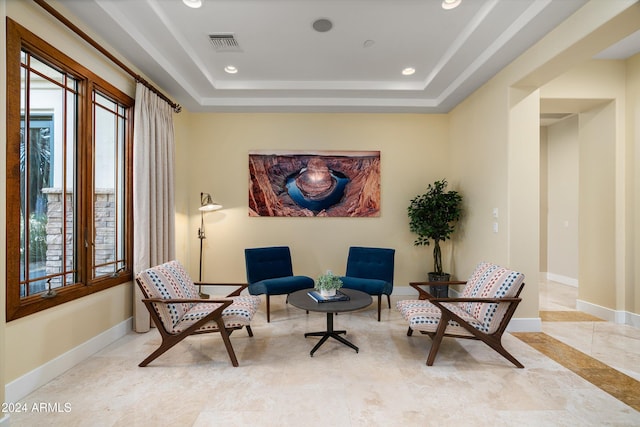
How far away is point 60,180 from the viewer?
276 cm

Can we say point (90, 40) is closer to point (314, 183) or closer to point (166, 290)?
point (166, 290)

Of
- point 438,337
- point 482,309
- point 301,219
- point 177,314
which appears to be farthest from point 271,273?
point 482,309

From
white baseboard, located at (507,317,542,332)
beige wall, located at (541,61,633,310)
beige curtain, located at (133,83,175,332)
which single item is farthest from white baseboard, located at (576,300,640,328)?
beige curtain, located at (133,83,175,332)

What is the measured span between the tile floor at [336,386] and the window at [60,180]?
82 cm

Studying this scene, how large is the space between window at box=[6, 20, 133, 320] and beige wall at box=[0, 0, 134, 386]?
0.29 feet

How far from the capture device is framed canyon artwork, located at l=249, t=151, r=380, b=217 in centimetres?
521

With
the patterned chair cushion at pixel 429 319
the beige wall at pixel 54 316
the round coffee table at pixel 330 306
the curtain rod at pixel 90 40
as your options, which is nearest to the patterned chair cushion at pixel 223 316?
the round coffee table at pixel 330 306

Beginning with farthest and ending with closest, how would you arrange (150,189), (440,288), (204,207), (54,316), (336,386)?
(204,207) < (440,288) < (150,189) < (54,316) < (336,386)

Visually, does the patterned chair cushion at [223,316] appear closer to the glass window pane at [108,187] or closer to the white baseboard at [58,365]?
the white baseboard at [58,365]

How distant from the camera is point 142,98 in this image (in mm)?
3582

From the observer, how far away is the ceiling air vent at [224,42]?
3354 mm

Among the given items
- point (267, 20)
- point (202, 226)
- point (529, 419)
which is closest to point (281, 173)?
Result: point (202, 226)

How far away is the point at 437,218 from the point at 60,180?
4.49m

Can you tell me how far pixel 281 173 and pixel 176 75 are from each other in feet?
6.65
